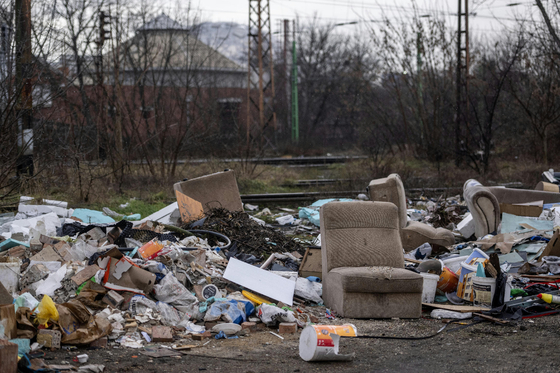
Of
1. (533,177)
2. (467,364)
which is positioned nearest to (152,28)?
(533,177)

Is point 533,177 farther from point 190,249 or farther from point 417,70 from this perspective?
point 190,249

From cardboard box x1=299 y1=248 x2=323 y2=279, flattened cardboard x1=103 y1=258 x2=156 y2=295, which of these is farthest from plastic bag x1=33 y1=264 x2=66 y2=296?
cardboard box x1=299 y1=248 x2=323 y2=279

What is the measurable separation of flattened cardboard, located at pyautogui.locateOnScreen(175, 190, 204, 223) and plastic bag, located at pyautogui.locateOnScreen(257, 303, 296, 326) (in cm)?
413

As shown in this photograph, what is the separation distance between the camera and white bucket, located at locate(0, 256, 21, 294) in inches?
196

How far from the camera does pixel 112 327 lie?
4.46 metres

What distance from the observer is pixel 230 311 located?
502cm

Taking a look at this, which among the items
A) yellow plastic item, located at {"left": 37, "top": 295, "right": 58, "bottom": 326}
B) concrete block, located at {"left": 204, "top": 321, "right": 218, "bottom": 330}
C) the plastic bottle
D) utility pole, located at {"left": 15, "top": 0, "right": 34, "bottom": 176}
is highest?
utility pole, located at {"left": 15, "top": 0, "right": 34, "bottom": 176}

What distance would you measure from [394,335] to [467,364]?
3.20 feet

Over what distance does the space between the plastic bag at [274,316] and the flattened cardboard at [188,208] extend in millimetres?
4134

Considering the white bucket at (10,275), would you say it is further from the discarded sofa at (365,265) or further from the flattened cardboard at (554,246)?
the flattened cardboard at (554,246)

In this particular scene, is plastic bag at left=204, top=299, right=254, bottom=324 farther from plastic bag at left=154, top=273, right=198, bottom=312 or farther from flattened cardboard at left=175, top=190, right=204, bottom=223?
flattened cardboard at left=175, top=190, right=204, bottom=223

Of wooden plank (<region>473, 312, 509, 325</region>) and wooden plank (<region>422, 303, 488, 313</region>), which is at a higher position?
wooden plank (<region>473, 312, 509, 325</region>)

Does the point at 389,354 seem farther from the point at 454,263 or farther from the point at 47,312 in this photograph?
the point at 454,263

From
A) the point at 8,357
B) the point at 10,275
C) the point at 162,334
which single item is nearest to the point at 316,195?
the point at 10,275
